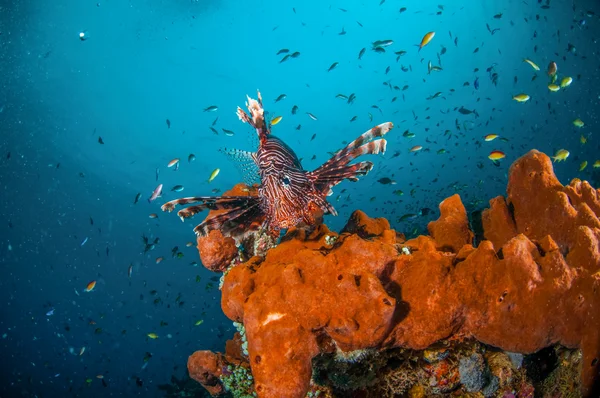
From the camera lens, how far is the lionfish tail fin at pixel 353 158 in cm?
309

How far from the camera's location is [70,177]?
36094 mm

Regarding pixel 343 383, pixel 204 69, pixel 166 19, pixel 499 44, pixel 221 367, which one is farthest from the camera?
pixel 499 44

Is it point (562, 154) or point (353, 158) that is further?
point (562, 154)

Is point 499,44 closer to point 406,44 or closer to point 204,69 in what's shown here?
point 406,44

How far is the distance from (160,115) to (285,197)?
126 feet

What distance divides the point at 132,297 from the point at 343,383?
53.2 meters

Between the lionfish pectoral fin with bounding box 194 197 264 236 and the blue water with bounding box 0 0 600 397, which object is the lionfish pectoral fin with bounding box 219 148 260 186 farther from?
the blue water with bounding box 0 0 600 397

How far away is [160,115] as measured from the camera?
36969 mm

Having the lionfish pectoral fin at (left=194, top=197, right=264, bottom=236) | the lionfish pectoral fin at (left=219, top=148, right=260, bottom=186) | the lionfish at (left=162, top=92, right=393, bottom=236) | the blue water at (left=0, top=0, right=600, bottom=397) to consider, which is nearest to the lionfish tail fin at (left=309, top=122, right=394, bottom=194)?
the lionfish at (left=162, top=92, right=393, bottom=236)

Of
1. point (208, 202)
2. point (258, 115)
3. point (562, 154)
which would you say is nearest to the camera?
point (208, 202)

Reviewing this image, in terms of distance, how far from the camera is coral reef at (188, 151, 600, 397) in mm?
2018

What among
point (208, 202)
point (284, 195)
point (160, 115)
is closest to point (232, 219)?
point (208, 202)

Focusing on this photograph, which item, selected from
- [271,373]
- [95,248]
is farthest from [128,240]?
[271,373]

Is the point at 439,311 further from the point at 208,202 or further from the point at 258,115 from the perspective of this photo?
the point at 258,115
